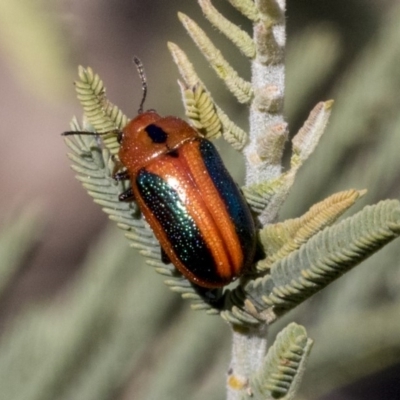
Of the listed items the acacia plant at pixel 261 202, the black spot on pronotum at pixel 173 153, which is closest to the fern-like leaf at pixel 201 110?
the acacia plant at pixel 261 202

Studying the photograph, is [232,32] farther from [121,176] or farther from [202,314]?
[202,314]

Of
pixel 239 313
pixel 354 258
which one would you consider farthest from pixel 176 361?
pixel 354 258

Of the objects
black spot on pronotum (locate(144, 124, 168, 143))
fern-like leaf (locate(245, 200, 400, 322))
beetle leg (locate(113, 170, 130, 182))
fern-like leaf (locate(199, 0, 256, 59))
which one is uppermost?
fern-like leaf (locate(199, 0, 256, 59))

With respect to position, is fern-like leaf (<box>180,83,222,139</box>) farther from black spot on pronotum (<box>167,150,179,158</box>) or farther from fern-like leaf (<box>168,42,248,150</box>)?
black spot on pronotum (<box>167,150,179,158</box>)

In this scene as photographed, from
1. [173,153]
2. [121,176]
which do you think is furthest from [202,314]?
[121,176]

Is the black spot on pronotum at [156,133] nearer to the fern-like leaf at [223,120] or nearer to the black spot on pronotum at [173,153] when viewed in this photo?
the black spot on pronotum at [173,153]

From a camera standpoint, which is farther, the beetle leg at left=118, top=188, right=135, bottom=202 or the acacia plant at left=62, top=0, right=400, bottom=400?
the beetle leg at left=118, top=188, right=135, bottom=202

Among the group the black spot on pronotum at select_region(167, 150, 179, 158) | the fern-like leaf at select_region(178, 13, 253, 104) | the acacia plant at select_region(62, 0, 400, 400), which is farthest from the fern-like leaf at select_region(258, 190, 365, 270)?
the black spot on pronotum at select_region(167, 150, 179, 158)
